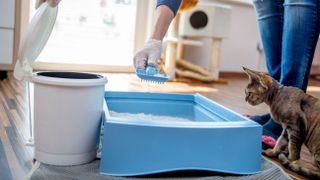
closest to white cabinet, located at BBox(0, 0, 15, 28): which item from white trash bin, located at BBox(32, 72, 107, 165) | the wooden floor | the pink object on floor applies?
the wooden floor

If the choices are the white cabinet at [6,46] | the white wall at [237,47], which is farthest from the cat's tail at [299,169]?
the white wall at [237,47]

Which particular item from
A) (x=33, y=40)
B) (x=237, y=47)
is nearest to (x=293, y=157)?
(x=33, y=40)

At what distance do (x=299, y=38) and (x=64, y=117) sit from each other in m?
0.70

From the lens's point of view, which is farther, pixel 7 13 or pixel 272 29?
pixel 7 13

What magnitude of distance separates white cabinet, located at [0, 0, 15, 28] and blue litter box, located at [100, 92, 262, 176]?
163 cm

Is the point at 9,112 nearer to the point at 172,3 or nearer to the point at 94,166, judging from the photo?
the point at 94,166

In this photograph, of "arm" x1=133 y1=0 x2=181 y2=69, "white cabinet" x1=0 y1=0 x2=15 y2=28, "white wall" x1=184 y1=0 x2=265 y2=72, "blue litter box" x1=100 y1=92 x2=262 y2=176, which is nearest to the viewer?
"blue litter box" x1=100 y1=92 x2=262 y2=176

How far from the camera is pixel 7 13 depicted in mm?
2209

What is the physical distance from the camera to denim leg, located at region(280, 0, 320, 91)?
3.45ft

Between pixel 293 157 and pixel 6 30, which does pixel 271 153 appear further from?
pixel 6 30

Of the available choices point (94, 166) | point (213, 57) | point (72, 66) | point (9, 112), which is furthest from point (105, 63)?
point (94, 166)

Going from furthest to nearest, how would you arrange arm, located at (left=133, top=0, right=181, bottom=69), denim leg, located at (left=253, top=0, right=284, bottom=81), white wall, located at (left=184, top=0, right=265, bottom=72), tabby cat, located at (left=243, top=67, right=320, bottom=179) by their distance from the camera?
white wall, located at (left=184, top=0, right=265, bottom=72), denim leg, located at (left=253, top=0, right=284, bottom=81), arm, located at (left=133, top=0, right=181, bottom=69), tabby cat, located at (left=243, top=67, right=320, bottom=179)

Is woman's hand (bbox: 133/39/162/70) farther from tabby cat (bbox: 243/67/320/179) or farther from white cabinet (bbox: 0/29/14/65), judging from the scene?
white cabinet (bbox: 0/29/14/65)

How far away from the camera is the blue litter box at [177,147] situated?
2.70 feet
